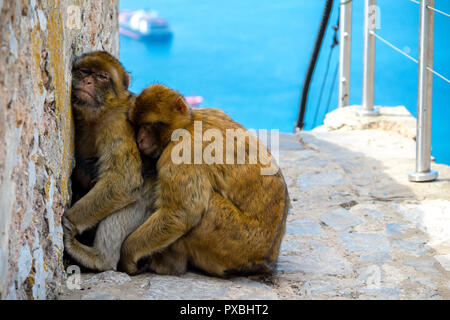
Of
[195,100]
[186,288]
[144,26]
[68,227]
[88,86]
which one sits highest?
[144,26]

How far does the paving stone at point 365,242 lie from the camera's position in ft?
12.7

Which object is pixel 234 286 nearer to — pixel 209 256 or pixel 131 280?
pixel 209 256

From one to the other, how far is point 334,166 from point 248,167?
260 cm

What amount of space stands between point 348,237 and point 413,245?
1.36ft

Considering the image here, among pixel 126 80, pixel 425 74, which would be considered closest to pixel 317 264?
pixel 126 80

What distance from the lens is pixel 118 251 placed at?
310cm

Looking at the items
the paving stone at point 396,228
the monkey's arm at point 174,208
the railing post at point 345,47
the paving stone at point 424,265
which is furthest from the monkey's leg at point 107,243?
the railing post at point 345,47

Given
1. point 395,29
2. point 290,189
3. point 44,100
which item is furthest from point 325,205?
point 395,29

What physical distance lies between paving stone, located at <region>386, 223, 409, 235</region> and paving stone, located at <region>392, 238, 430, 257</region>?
0.15m

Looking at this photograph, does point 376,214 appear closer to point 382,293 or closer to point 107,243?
point 382,293

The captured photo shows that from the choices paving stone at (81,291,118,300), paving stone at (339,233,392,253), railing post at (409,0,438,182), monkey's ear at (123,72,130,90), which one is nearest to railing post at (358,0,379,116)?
railing post at (409,0,438,182)

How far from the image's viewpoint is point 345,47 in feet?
23.8

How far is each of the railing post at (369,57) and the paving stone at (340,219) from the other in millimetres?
2540

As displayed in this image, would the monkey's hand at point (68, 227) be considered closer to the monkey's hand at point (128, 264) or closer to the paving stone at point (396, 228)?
the monkey's hand at point (128, 264)
